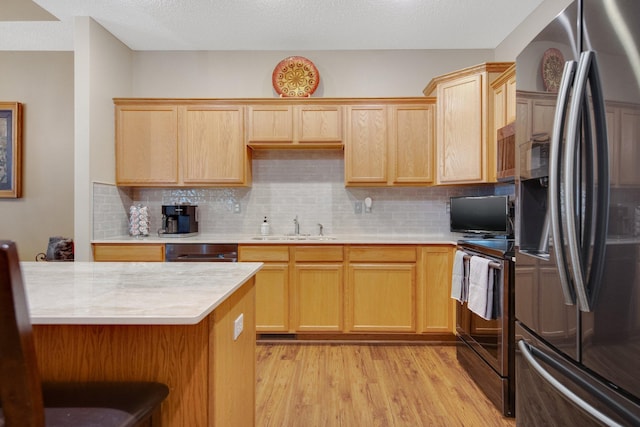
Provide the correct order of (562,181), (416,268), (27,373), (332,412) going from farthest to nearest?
(416,268), (332,412), (562,181), (27,373)

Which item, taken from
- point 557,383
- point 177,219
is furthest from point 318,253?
point 557,383

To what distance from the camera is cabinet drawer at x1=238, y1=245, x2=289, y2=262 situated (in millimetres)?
3270

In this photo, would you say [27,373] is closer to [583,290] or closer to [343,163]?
[583,290]

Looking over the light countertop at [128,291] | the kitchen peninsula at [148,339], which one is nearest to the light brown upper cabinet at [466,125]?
the light countertop at [128,291]

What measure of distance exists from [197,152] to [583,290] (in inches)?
129

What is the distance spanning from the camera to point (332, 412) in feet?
7.09

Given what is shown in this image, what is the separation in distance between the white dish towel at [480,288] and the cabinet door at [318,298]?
1182 millimetres

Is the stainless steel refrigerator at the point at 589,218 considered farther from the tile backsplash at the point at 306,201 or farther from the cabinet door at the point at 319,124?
the tile backsplash at the point at 306,201

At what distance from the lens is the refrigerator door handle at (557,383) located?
3.22ft

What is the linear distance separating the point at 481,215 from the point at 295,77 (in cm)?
225

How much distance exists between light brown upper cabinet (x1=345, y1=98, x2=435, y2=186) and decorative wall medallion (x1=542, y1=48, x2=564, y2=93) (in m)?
2.22

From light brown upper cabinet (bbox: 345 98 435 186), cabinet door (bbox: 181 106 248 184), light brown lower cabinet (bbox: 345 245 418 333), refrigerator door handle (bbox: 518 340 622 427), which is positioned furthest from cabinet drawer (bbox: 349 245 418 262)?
refrigerator door handle (bbox: 518 340 622 427)

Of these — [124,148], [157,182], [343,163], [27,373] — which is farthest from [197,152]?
[27,373]

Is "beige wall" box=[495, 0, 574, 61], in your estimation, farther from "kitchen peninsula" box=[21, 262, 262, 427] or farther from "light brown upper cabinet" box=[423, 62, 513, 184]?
"kitchen peninsula" box=[21, 262, 262, 427]
